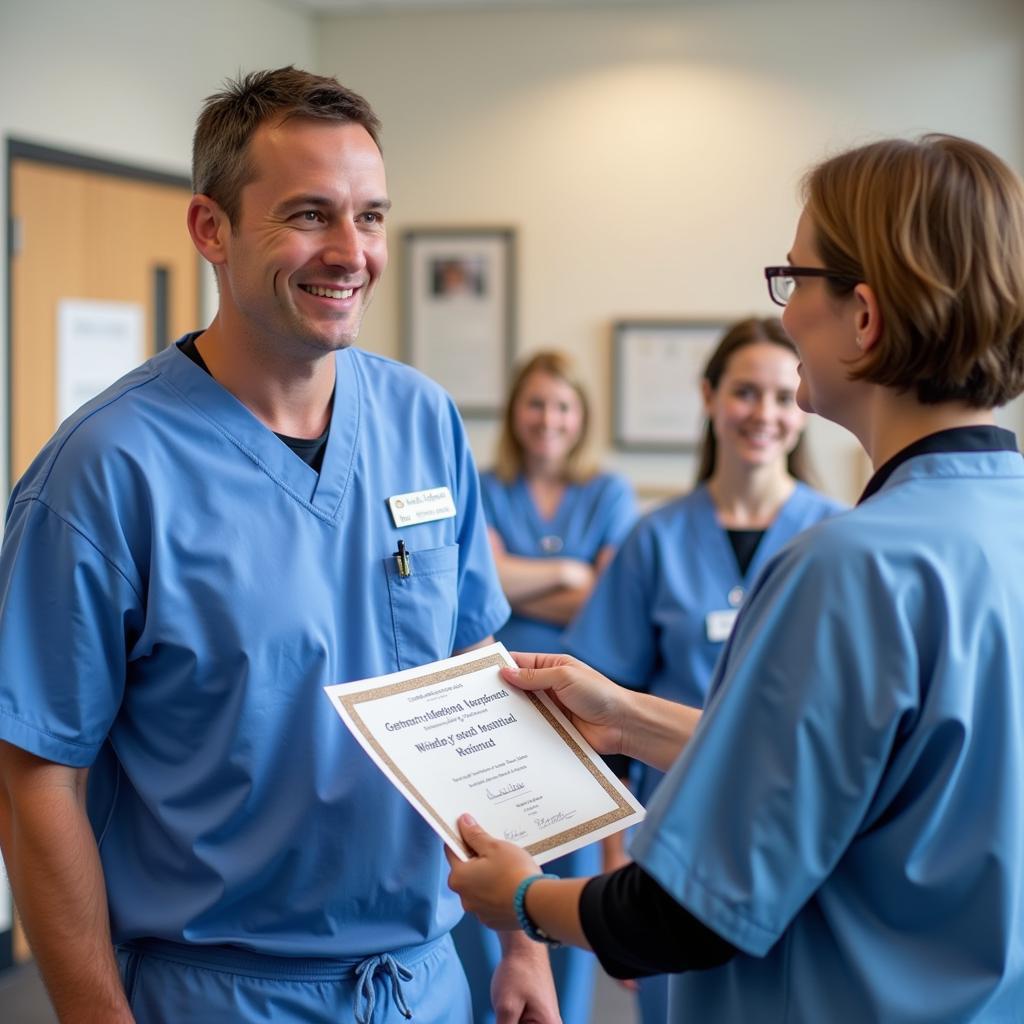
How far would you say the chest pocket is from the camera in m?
1.42

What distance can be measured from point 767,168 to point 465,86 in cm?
122

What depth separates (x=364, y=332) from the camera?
4.97 metres

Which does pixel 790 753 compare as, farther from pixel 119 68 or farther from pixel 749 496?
pixel 119 68

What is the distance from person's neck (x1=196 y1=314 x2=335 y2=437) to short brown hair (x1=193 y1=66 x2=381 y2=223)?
149 millimetres

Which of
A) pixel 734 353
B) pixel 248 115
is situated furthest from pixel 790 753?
pixel 734 353

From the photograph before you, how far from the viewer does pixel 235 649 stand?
50.2 inches

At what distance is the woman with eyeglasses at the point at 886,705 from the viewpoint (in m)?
0.90

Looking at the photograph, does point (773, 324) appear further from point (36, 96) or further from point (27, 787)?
point (36, 96)

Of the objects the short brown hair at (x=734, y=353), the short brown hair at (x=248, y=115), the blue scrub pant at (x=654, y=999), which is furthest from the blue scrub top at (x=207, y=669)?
the short brown hair at (x=734, y=353)

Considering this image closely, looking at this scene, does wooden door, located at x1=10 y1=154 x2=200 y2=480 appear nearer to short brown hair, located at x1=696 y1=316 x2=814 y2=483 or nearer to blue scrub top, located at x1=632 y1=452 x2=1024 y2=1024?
short brown hair, located at x1=696 y1=316 x2=814 y2=483

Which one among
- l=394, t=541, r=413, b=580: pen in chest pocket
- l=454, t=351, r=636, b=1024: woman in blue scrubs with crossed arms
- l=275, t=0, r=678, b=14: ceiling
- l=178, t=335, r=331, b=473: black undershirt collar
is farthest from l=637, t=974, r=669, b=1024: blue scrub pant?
l=275, t=0, r=678, b=14: ceiling

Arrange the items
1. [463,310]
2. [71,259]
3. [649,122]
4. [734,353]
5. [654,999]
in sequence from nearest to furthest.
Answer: [654,999] < [734,353] < [71,259] < [649,122] < [463,310]

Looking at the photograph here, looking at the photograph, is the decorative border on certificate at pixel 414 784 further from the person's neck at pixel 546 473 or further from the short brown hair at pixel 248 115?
the person's neck at pixel 546 473
